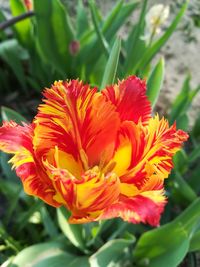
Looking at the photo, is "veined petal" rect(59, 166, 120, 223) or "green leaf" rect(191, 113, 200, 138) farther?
"green leaf" rect(191, 113, 200, 138)

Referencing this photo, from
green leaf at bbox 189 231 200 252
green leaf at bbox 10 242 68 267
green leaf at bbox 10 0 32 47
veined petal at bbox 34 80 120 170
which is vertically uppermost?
green leaf at bbox 10 0 32 47

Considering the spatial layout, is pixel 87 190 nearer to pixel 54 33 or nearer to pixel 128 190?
pixel 128 190

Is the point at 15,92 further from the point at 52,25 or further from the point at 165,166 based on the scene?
the point at 165,166

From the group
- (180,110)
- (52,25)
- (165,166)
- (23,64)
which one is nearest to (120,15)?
(52,25)

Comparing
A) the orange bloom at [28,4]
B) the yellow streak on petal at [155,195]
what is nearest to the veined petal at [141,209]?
the yellow streak on petal at [155,195]

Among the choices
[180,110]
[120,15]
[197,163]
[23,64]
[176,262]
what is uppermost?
[23,64]

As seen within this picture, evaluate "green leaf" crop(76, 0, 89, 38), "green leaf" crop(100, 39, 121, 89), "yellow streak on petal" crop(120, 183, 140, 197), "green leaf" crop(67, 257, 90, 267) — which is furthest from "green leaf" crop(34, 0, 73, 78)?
"yellow streak on petal" crop(120, 183, 140, 197)

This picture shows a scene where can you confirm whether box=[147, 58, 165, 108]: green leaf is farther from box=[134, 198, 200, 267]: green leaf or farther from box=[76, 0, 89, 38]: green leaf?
box=[76, 0, 89, 38]: green leaf

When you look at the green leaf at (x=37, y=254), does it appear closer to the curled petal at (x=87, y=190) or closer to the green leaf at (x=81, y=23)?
the curled petal at (x=87, y=190)
